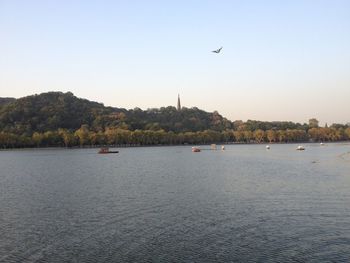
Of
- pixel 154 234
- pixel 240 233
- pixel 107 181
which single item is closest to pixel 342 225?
pixel 240 233

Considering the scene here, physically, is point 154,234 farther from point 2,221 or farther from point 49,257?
point 2,221

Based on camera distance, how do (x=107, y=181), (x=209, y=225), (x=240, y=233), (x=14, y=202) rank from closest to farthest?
(x=240, y=233) < (x=209, y=225) < (x=14, y=202) < (x=107, y=181)


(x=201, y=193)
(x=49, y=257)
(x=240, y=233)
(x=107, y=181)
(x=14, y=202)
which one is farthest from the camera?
(x=107, y=181)

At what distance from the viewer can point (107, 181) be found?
52.9 meters

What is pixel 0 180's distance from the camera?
55875 mm

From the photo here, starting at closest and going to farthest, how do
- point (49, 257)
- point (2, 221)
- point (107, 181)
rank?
point (49, 257) → point (2, 221) → point (107, 181)

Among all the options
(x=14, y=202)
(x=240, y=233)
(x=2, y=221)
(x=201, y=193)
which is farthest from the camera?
(x=201, y=193)

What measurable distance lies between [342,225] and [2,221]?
22.4 metres

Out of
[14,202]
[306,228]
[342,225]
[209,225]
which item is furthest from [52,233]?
[342,225]

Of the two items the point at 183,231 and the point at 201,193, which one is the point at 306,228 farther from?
the point at 201,193

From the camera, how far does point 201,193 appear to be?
134ft

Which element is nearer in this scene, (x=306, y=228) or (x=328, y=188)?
(x=306, y=228)

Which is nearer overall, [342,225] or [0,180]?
[342,225]

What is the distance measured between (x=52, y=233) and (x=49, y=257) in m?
4.75
